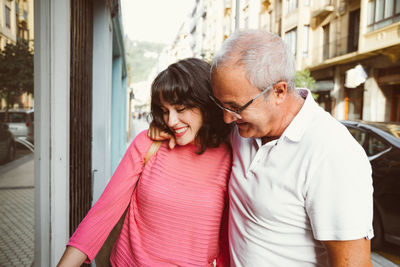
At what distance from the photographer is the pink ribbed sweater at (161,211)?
148 centimetres

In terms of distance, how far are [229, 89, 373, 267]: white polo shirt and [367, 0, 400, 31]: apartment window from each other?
586 inches

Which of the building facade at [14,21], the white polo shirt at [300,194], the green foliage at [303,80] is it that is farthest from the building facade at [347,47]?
the white polo shirt at [300,194]

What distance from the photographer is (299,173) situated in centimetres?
121

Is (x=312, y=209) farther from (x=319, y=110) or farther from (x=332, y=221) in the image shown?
(x=319, y=110)

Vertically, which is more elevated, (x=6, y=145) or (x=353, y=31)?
(x=353, y=31)

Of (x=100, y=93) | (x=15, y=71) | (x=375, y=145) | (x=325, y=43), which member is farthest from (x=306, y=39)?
(x=100, y=93)

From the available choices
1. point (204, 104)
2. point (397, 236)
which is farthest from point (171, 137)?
point (397, 236)

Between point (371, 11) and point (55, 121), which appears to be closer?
point (55, 121)

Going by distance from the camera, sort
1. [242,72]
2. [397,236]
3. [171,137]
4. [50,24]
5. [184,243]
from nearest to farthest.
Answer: [242,72]
[184,243]
[171,137]
[50,24]
[397,236]

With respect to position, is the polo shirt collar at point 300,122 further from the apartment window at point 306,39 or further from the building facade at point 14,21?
the apartment window at point 306,39

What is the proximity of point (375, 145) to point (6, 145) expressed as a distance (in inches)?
290

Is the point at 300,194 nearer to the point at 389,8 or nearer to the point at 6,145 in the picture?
the point at 6,145

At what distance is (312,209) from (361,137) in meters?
4.02

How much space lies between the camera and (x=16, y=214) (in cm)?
517
